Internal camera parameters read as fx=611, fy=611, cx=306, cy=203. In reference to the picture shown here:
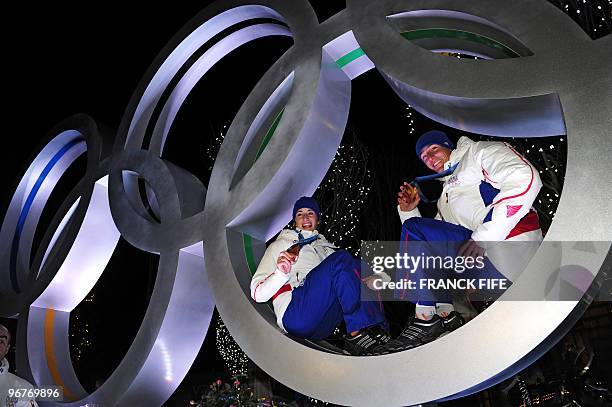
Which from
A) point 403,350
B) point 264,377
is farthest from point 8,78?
point 403,350

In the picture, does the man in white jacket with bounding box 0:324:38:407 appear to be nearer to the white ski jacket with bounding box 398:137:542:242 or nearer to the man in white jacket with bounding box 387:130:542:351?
the man in white jacket with bounding box 387:130:542:351

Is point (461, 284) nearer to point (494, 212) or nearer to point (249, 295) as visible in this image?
point (494, 212)

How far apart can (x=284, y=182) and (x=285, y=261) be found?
1.82ft

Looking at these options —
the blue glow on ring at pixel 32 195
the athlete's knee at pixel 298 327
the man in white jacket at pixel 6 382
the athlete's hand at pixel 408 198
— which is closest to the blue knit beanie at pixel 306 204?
the athlete's hand at pixel 408 198

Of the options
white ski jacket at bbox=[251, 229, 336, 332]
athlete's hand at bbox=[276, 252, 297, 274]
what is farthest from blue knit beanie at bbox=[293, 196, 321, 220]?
athlete's hand at bbox=[276, 252, 297, 274]

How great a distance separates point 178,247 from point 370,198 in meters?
5.50

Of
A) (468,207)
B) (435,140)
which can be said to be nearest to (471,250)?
(468,207)

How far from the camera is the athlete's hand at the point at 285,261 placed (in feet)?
10.4

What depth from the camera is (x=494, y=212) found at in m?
2.66

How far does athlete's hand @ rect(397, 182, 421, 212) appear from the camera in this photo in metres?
3.15

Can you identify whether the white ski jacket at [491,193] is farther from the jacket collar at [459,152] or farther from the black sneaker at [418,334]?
the black sneaker at [418,334]

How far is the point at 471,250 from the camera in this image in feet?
9.00

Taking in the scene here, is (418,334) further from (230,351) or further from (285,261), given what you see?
(230,351)

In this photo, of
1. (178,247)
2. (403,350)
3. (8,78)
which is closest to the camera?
(403,350)
